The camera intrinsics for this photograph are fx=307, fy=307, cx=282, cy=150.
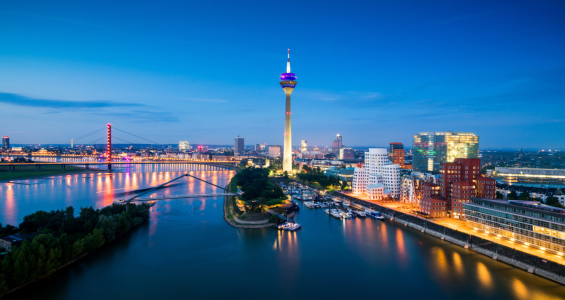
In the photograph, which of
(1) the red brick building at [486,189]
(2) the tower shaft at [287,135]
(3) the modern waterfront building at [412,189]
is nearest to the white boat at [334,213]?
(3) the modern waterfront building at [412,189]

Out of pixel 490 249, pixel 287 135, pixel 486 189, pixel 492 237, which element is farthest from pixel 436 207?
pixel 287 135

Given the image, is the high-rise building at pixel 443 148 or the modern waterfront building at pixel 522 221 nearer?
the modern waterfront building at pixel 522 221

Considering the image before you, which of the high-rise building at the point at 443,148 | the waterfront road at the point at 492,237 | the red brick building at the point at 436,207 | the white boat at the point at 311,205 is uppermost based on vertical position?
the high-rise building at the point at 443,148

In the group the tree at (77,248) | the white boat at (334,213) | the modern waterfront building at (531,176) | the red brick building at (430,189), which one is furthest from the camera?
the modern waterfront building at (531,176)

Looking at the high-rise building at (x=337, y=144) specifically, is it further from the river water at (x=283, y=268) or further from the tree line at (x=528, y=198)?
the river water at (x=283, y=268)

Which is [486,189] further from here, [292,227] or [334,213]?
[292,227]

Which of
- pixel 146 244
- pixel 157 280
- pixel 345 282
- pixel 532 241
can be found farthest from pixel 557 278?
pixel 146 244

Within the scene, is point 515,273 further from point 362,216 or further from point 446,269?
point 362,216
